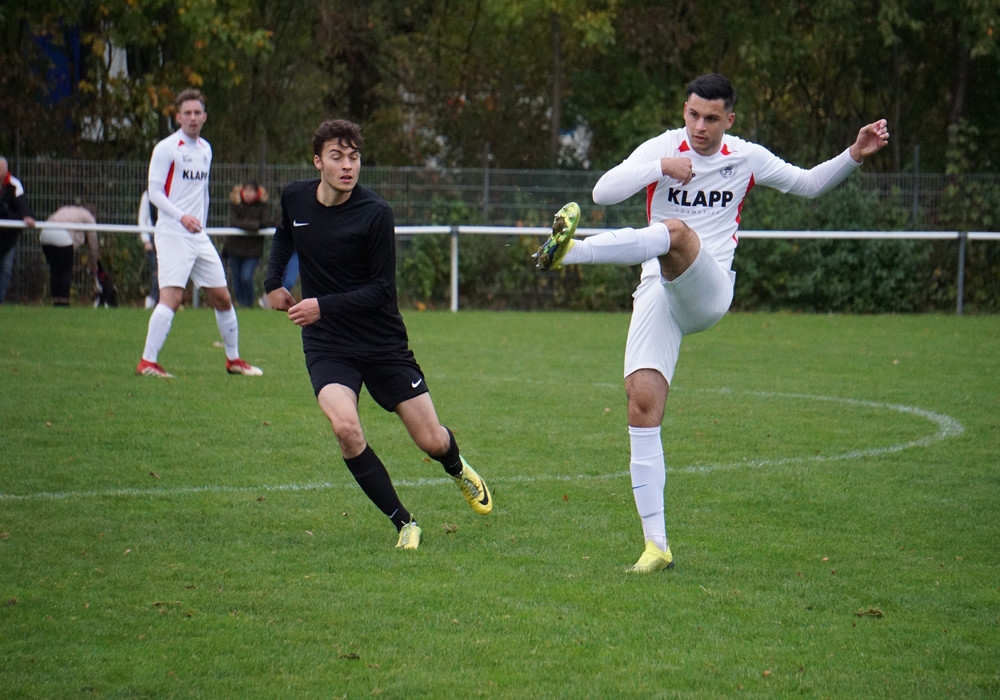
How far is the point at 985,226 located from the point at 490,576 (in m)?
16.5

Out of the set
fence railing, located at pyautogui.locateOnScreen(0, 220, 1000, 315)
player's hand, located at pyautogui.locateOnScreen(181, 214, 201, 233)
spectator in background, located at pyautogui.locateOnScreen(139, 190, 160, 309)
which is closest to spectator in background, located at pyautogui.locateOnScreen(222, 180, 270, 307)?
fence railing, located at pyautogui.locateOnScreen(0, 220, 1000, 315)

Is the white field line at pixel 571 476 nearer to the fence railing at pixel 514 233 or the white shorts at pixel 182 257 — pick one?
the white shorts at pixel 182 257

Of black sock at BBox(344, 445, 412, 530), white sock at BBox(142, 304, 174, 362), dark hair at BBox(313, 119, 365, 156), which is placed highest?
dark hair at BBox(313, 119, 365, 156)

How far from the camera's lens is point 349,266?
5.92m

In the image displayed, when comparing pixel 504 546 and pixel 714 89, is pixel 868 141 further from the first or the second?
pixel 504 546

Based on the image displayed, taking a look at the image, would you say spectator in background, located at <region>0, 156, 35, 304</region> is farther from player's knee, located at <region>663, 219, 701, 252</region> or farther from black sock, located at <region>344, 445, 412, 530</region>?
player's knee, located at <region>663, 219, 701, 252</region>

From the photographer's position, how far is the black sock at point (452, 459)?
6.11 m

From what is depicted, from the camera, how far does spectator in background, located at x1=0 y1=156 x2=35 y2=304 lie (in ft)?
56.5

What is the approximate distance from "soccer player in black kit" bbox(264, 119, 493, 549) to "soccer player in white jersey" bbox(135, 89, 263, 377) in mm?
4977

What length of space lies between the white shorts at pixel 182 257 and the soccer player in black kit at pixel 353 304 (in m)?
5.02

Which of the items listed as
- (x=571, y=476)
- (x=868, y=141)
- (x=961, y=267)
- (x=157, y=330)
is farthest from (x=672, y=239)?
(x=961, y=267)

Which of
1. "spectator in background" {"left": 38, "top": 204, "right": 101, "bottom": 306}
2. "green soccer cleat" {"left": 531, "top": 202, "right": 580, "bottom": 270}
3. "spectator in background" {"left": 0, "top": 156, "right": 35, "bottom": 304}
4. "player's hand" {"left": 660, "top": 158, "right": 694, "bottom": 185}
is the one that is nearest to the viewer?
"green soccer cleat" {"left": 531, "top": 202, "right": 580, "bottom": 270}

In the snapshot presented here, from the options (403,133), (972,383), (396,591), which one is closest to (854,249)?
(972,383)

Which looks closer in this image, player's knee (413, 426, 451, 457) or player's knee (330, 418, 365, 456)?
player's knee (330, 418, 365, 456)
